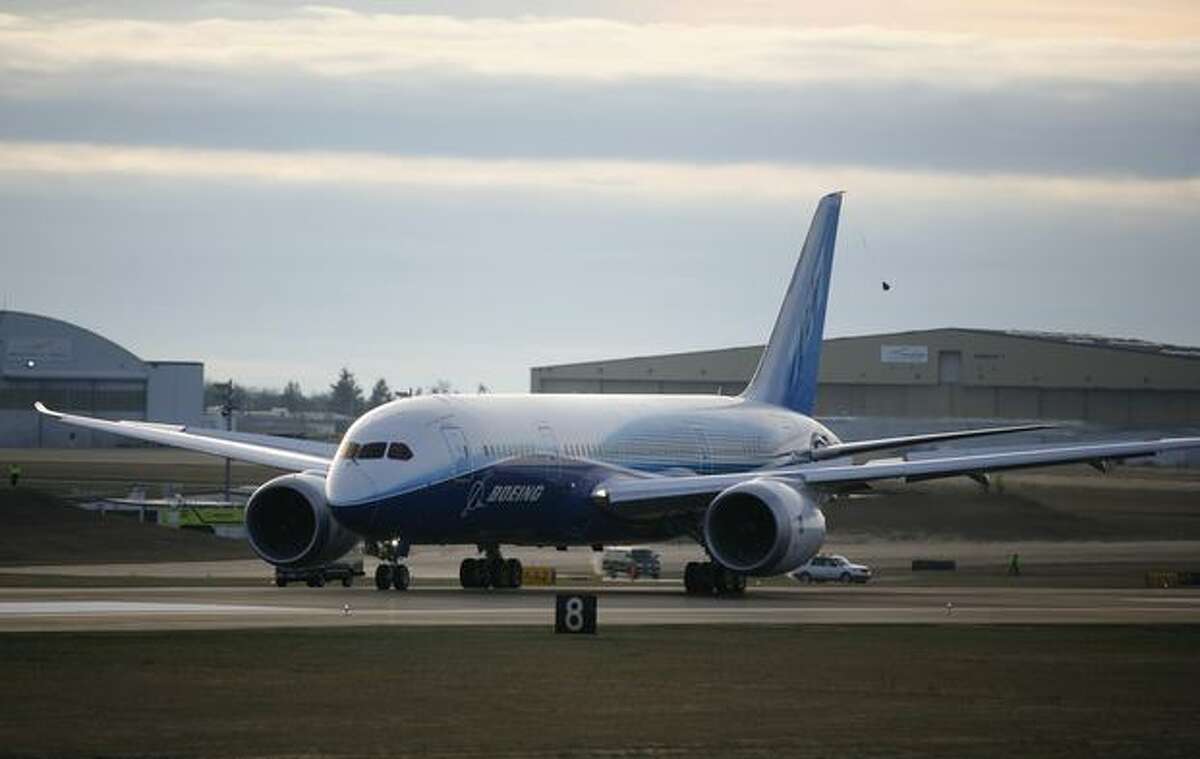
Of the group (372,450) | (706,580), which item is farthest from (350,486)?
(706,580)

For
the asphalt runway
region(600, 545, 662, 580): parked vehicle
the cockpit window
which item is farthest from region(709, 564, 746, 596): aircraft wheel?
region(600, 545, 662, 580): parked vehicle

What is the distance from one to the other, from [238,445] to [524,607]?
1782 centimetres

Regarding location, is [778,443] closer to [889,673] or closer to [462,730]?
[889,673]

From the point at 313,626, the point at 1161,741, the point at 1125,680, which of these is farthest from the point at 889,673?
the point at 313,626

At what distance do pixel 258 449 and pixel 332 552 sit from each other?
25.6 ft

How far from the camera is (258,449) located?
72.1 m

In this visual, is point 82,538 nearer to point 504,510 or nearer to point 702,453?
point 702,453

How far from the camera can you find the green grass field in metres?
31.2

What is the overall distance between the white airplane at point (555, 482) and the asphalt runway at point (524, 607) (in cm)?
129

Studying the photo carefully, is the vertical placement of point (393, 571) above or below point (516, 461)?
below

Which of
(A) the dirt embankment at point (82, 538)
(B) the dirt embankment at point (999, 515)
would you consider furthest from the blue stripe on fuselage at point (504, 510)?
(B) the dirt embankment at point (999, 515)

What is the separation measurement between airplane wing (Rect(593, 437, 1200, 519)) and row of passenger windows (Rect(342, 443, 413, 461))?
6.10m

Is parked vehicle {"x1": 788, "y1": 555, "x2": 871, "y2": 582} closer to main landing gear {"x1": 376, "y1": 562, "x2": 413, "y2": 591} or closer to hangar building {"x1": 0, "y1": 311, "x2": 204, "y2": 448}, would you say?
main landing gear {"x1": 376, "y1": 562, "x2": 413, "y2": 591}

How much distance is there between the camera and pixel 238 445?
238ft
